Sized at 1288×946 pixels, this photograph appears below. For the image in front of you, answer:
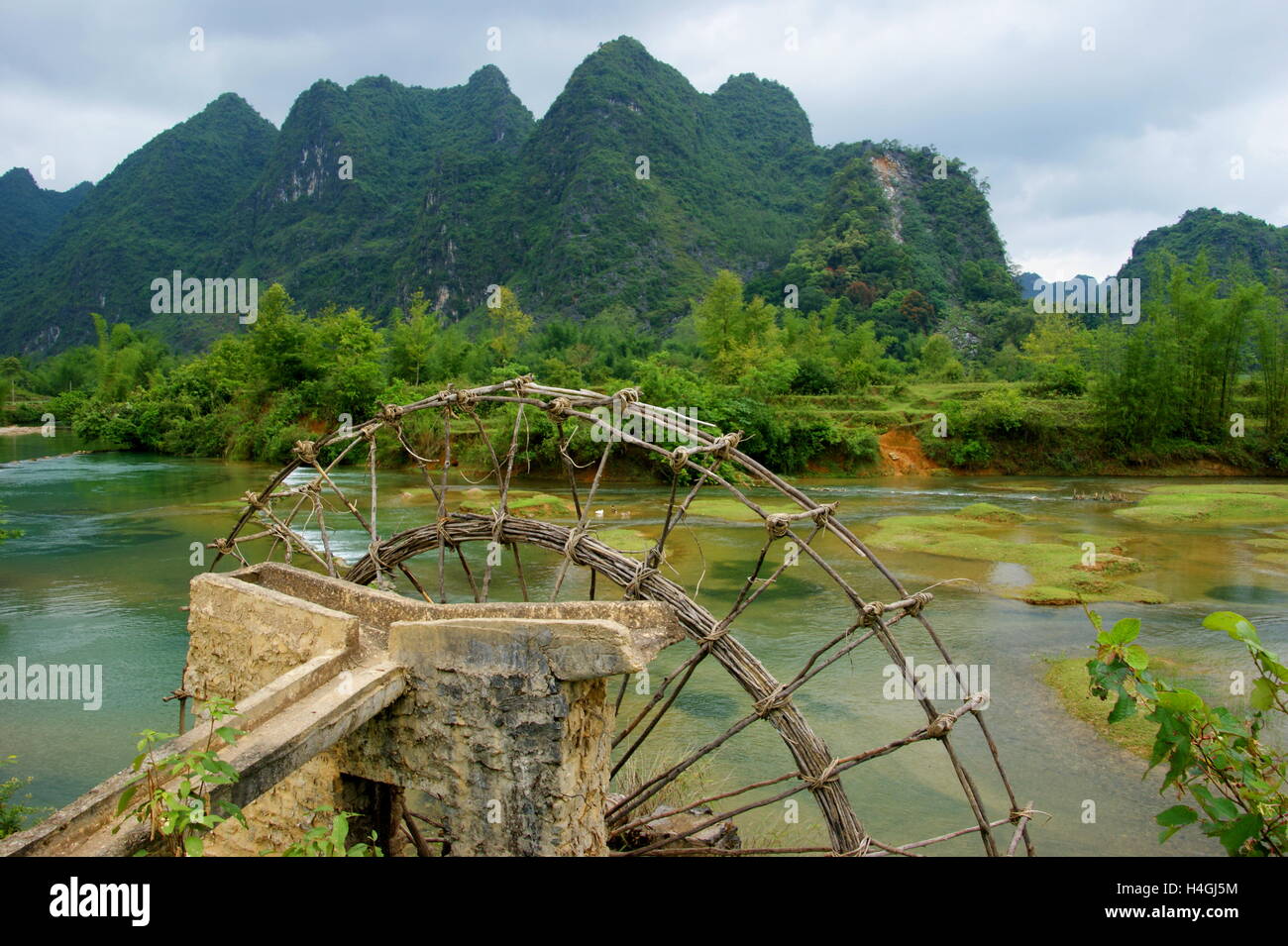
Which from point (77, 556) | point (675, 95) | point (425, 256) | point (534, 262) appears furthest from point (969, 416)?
point (675, 95)

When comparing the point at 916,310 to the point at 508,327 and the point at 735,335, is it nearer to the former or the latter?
the point at 735,335

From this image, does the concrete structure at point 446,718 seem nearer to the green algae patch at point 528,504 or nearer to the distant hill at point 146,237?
the green algae patch at point 528,504

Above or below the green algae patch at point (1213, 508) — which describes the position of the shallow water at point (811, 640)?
below

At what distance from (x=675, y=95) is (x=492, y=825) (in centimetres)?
10669

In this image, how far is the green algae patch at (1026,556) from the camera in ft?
43.9

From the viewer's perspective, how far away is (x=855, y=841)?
14.0ft

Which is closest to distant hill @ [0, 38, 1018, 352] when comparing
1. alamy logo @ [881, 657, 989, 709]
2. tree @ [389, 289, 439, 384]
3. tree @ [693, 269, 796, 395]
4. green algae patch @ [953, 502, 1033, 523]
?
tree @ [693, 269, 796, 395]

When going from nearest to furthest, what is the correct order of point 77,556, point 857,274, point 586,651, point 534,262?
point 586,651, point 77,556, point 857,274, point 534,262

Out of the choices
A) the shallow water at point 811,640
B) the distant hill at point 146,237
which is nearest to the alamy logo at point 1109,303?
the shallow water at point 811,640

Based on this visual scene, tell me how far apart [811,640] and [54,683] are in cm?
923
